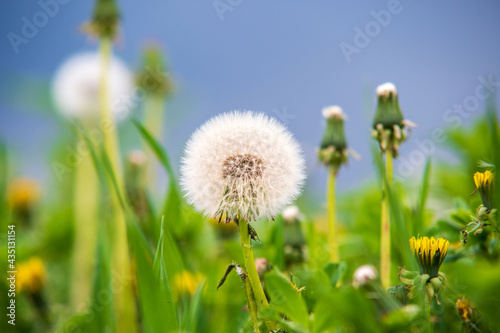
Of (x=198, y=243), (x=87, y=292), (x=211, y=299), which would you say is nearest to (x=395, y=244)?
(x=211, y=299)

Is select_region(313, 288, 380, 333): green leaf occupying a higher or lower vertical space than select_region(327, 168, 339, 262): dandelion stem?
lower

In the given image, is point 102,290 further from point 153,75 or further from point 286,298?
point 153,75

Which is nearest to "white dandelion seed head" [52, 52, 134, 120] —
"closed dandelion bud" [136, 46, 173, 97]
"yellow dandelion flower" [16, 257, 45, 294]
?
"closed dandelion bud" [136, 46, 173, 97]

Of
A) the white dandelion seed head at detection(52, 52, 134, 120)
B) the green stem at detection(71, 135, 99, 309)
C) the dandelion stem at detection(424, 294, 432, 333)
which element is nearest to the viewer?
the dandelion stem at detection(424, 294, 432, 333)

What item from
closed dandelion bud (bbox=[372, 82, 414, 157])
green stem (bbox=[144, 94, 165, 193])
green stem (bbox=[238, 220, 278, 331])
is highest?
green stem (bbox=[144, 94, 165, 193])

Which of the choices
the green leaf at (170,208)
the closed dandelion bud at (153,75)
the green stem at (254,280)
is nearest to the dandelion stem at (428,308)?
the green stem at (254,280)

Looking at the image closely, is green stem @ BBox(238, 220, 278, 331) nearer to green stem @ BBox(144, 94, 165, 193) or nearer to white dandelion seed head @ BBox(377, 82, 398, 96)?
white dandelion seed head @ BBox(377, 82, 398, 96)

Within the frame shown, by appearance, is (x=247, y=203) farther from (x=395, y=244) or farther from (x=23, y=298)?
(x=23, y=298)
